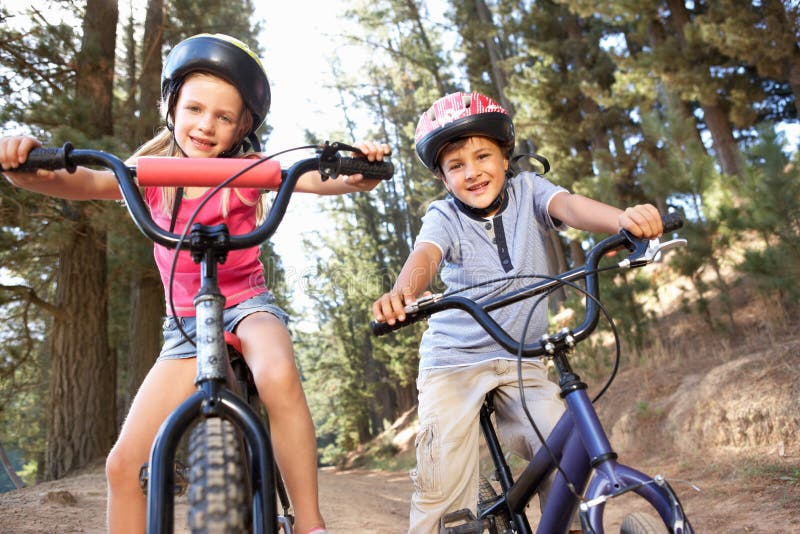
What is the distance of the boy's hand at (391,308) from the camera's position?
197cm

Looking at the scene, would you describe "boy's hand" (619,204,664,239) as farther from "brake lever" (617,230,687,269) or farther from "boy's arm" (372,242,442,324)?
"boy's arm" (372,242,442,324)

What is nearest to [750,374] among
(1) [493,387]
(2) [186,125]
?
(1) [493,387]

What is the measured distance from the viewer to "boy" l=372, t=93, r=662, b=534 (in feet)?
8.59

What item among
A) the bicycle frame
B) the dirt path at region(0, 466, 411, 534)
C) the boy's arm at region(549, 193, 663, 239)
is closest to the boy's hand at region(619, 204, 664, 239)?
the boy's arm at region(549, 193, 663, 239)

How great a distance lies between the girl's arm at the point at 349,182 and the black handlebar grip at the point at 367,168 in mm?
23

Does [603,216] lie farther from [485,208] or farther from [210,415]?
[210,415]

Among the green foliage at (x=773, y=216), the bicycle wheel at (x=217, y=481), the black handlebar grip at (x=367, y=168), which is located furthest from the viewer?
the green foliage at (x=773, y=216)

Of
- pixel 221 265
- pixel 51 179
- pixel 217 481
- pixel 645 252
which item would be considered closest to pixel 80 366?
pixel 221 265

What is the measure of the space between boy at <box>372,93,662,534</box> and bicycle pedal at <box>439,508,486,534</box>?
0.12 feet

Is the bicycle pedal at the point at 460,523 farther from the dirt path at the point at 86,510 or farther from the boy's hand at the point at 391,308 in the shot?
the dirt path at the point at 86,510

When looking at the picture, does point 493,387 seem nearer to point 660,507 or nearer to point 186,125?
point 660,507

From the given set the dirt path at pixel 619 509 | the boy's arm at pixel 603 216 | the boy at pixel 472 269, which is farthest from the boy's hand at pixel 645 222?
the dirt path at pixel 619 509

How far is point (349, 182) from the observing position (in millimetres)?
2430

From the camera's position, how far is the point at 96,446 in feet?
29.8
